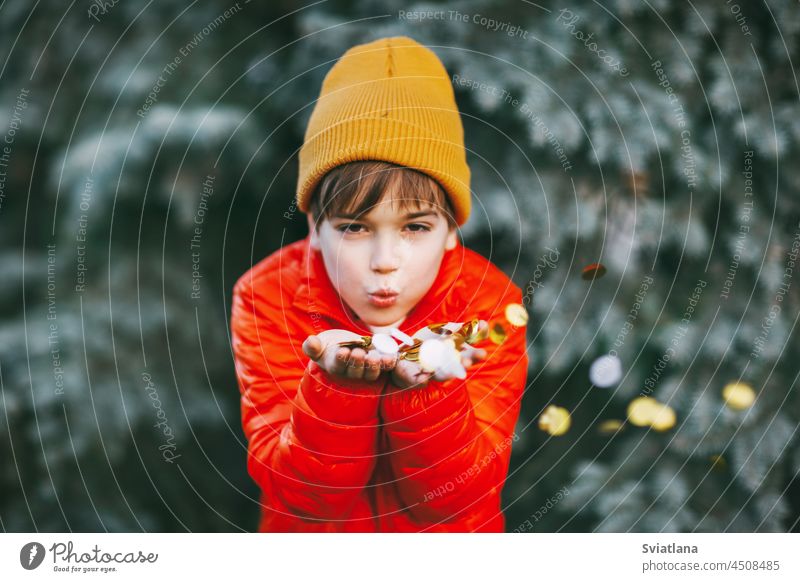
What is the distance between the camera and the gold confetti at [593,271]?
786 mm

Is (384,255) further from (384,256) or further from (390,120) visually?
(390,120)

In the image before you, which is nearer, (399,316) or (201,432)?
(399,316)

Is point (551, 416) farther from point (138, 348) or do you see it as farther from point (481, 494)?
point (138, 348)

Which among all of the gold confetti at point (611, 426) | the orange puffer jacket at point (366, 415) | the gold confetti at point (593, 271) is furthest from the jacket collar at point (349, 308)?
the gold confetti at point (611, 426)

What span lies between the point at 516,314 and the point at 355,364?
0.17 meters

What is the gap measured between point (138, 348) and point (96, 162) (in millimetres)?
201

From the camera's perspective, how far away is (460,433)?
0.61 m

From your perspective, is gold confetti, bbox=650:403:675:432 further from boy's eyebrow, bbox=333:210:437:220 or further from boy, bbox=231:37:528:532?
boy's eyebrow, bbox=333:210:437:220

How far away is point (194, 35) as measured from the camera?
31.1 inches

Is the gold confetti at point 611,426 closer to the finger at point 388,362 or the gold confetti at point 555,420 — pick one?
the gold confetti at point 555,420

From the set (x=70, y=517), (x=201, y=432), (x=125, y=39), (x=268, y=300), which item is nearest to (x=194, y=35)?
(x=125, y=39)
